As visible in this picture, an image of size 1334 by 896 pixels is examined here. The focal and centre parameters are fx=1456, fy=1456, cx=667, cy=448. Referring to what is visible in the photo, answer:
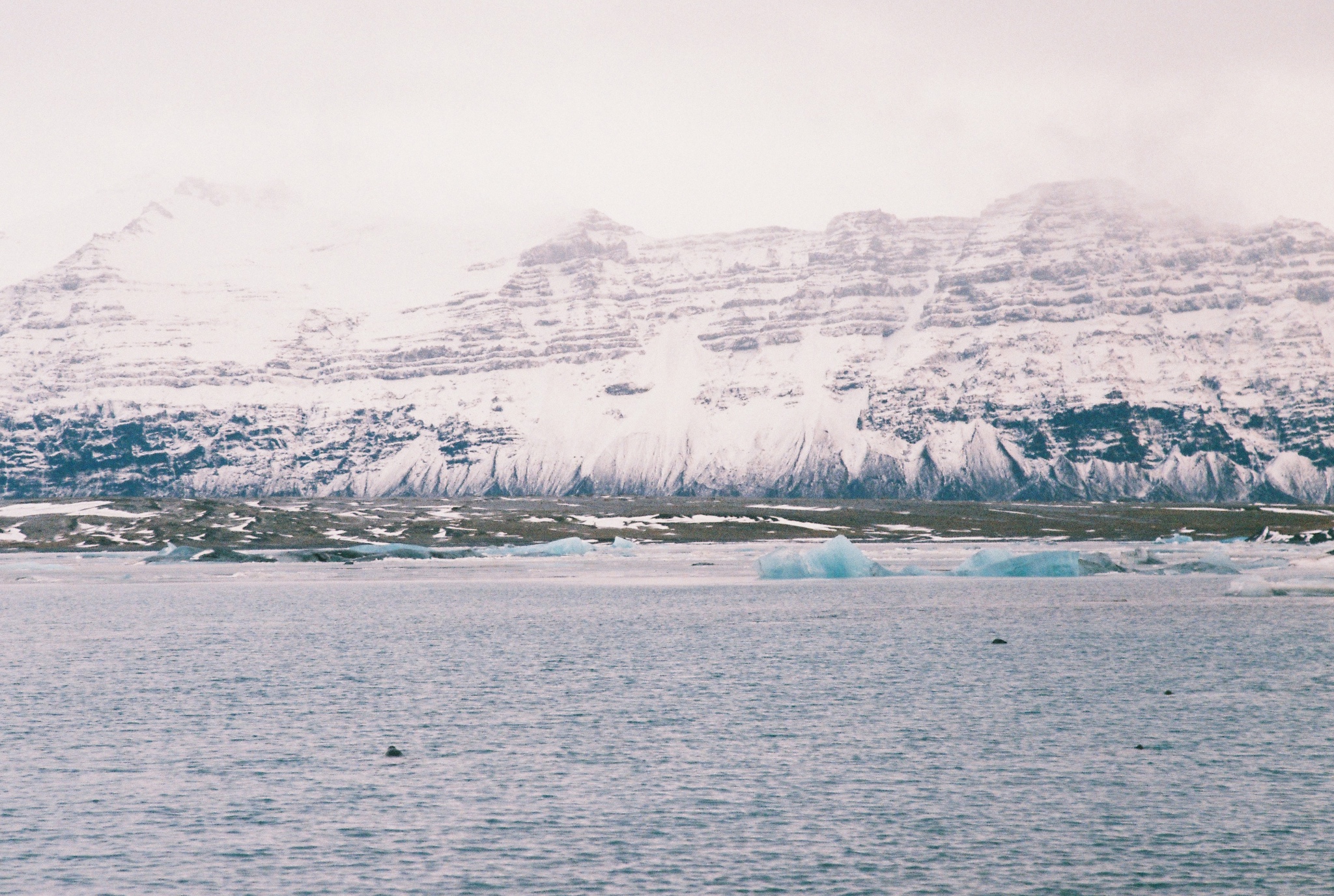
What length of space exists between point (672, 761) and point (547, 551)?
493 ft

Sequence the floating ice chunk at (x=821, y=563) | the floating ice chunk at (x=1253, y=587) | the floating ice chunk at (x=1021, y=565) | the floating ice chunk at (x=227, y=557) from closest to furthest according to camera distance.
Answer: the floating ice chunk at (x=1253, y=587), the floating ice chunk at (x=1021, y=565), the floating ice chunk at (x=821, y=563), the floating ice chunk at (x=227, y=557)

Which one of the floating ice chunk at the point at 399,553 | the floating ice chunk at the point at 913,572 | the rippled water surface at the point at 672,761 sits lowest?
Result: the rippled water surface at the point at 672,761

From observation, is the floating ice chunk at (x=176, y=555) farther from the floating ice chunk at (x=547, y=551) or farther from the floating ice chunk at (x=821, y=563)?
the floating ice chunk at (x=821, y=563)

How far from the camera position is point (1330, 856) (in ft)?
91.4

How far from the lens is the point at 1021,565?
124188 mm

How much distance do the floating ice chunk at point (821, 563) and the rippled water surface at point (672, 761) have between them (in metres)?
50.5

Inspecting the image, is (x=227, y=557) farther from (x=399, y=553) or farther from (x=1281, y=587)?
(x=1281, y=587)

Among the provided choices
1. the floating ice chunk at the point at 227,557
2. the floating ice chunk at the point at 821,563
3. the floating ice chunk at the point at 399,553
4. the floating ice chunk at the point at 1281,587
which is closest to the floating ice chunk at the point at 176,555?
the floating ice chunk at the point at 227,557

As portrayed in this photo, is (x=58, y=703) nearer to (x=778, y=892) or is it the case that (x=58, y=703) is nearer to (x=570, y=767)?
(x=570, y=767)

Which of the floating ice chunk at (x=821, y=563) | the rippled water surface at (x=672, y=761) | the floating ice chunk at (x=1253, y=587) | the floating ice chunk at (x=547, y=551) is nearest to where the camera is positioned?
the rippled water surface at (x=672, y=761)

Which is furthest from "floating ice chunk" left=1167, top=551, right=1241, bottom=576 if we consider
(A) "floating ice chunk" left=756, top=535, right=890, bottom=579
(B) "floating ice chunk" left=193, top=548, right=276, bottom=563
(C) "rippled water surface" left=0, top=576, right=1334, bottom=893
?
(B) "floating ice chunk" left=193, top=548, right=276, bottom=563

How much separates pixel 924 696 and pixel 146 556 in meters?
152

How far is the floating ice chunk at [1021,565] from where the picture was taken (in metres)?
124

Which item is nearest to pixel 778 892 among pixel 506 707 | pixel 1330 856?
pixel 1330 856
